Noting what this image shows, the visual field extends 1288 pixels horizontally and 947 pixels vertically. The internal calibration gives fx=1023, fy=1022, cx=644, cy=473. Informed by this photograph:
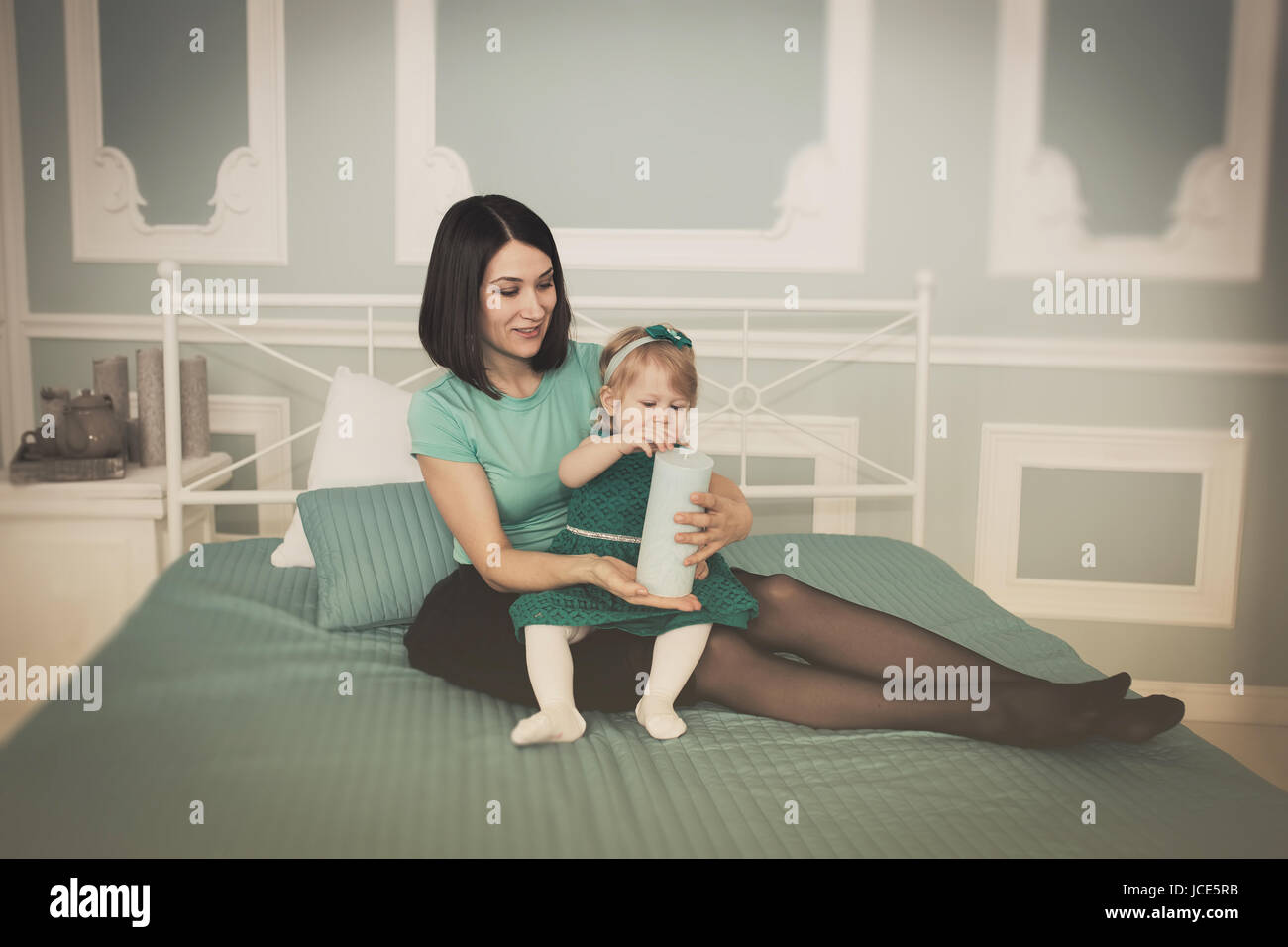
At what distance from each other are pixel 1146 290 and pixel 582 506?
71.7 inches

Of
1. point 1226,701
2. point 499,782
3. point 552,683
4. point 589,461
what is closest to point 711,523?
point 589,461

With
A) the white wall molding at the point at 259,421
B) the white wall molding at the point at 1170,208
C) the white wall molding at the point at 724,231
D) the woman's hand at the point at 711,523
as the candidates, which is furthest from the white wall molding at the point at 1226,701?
the white wall molding at the point at 259,421

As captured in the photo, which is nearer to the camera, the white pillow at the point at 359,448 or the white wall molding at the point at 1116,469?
the white pillow at the point at 359,448

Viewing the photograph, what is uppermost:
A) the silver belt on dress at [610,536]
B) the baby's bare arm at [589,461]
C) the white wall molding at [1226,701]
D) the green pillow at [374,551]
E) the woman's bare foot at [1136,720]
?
the baby's bare arm at [589,461]

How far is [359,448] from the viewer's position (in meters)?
2.07

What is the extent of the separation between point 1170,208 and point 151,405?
102 inches

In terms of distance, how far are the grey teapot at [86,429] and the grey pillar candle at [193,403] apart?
0.21 metres

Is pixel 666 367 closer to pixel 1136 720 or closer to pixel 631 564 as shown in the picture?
pixel 631 564

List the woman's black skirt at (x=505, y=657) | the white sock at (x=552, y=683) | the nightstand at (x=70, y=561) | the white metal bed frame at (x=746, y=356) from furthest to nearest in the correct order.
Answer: the white metal bed frame at (x=746, y=356)
the nightstand at (x=70, y=561)
the woman's black skirt at (x=505, y=657)
the white sock at (x=552, y=683)

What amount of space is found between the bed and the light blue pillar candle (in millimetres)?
216

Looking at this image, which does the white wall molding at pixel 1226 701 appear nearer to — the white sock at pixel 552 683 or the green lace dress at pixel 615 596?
the green lace dress at pixel 615 596

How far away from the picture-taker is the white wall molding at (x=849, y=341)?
260 cm

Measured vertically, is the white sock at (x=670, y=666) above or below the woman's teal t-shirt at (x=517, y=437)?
below
